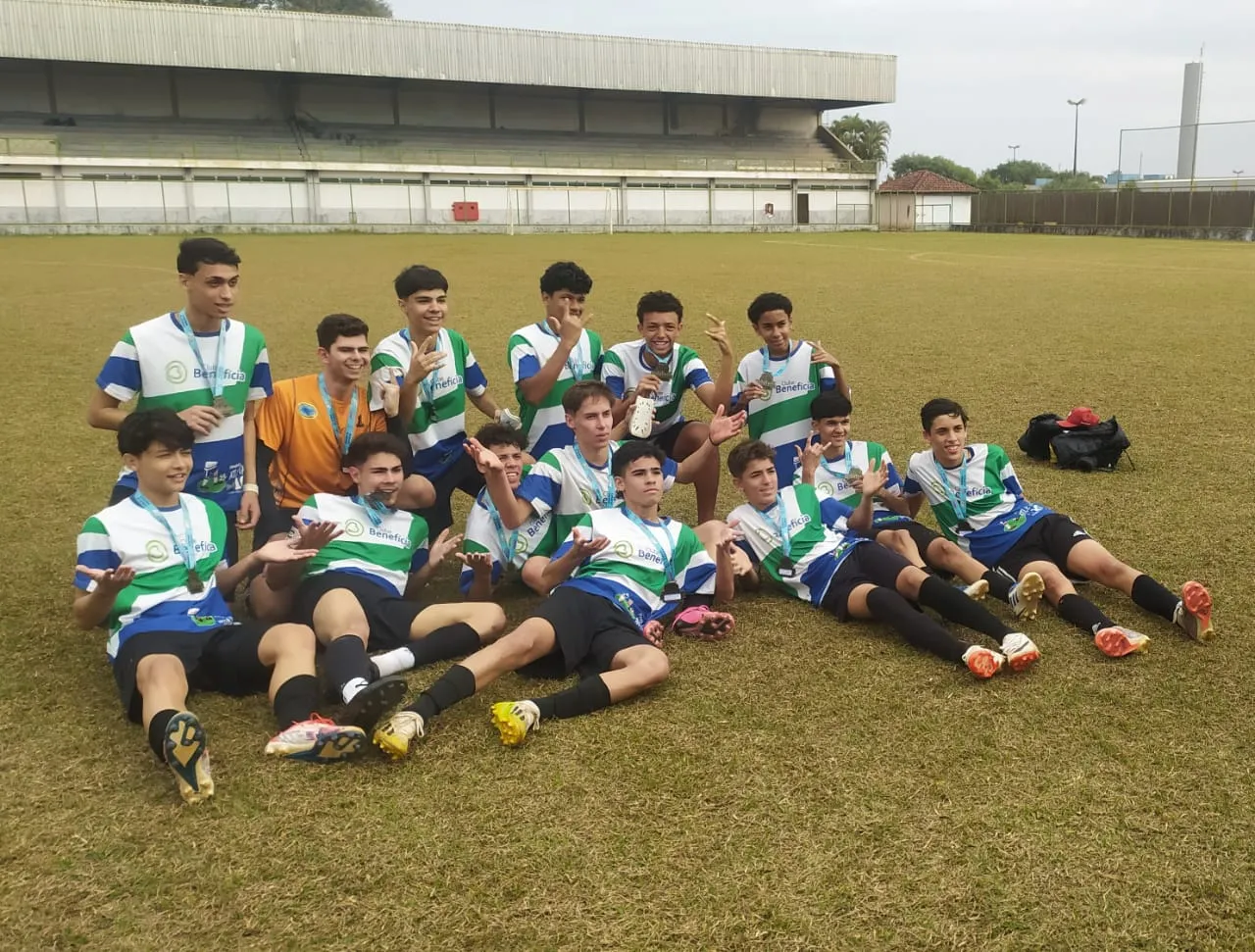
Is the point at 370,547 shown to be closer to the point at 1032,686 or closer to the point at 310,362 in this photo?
the point at 1032,686

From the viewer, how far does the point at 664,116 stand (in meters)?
63.1

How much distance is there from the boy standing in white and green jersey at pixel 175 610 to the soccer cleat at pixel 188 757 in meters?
0.26

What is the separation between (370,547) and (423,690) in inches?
33.8

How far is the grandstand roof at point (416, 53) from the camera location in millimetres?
48594

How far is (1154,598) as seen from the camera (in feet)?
16.4

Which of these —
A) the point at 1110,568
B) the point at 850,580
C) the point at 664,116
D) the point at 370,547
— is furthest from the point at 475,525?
the point at 664,116

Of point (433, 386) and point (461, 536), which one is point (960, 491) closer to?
point (461, 536)

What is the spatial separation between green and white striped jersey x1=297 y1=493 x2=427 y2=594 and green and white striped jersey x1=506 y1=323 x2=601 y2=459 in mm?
1365

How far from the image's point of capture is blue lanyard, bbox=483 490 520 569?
556cm

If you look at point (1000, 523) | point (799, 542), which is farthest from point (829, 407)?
point (1000, 523)

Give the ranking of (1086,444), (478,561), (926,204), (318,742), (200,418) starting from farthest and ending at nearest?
(926,204), (1086,444), (478,561), (200,418), (318,742)

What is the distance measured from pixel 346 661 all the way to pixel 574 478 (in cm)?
167

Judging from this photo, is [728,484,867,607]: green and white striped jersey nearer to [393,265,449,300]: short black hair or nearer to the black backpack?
[393,265,449,300]: short black hair

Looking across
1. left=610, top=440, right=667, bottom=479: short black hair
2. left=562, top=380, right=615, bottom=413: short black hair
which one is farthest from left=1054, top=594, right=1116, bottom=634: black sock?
left=562, top=380, right=615, bottom=413: short black hair
